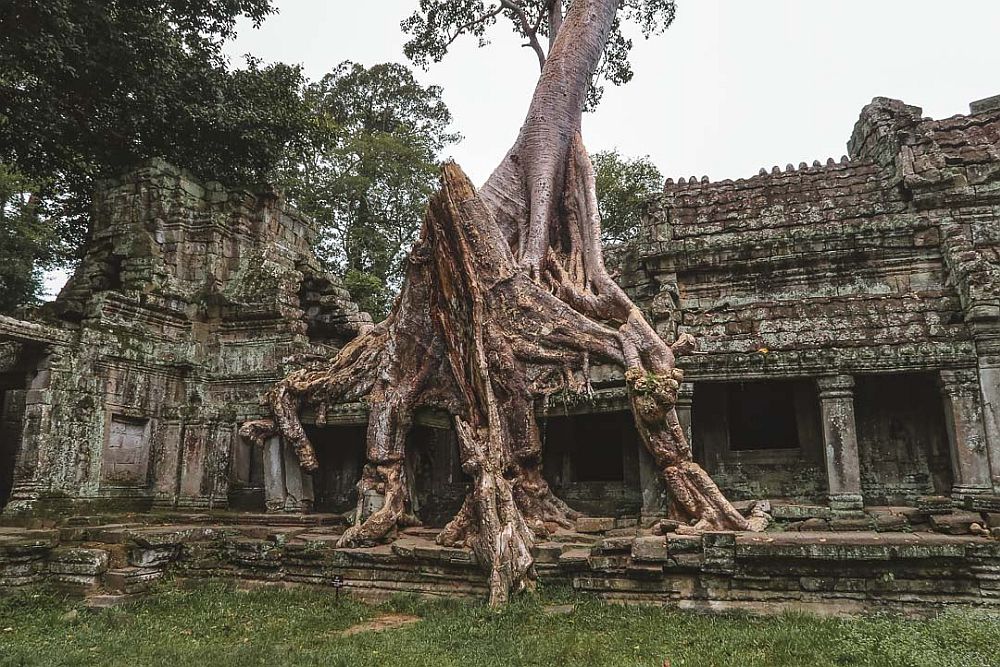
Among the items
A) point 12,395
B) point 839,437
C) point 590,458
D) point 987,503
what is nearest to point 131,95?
point 12,395

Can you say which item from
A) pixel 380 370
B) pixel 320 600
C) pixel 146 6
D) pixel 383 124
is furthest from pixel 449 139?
pixel 320 600

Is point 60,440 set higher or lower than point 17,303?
lower

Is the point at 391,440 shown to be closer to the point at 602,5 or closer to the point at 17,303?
the point at 602,5

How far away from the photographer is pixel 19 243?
17.7 m

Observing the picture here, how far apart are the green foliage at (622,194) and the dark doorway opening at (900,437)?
1513 cm

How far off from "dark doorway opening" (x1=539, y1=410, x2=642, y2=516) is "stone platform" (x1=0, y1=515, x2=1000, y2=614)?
3.91 ft

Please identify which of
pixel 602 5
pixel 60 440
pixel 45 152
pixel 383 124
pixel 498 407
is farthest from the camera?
pixel 383 124

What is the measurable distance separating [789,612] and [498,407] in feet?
12.7

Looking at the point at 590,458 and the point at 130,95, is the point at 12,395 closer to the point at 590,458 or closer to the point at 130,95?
the point at 130,95

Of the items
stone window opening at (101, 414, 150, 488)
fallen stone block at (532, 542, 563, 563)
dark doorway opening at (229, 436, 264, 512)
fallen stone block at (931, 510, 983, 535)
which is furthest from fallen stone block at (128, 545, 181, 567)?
fallen stone block at (931, 510, 983, 535)

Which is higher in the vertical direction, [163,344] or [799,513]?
[163,344]

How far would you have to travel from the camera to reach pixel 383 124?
2617 centimetres

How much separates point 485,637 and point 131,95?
13223mm

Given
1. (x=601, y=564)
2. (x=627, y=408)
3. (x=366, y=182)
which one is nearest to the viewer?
(x=601, y=564)
